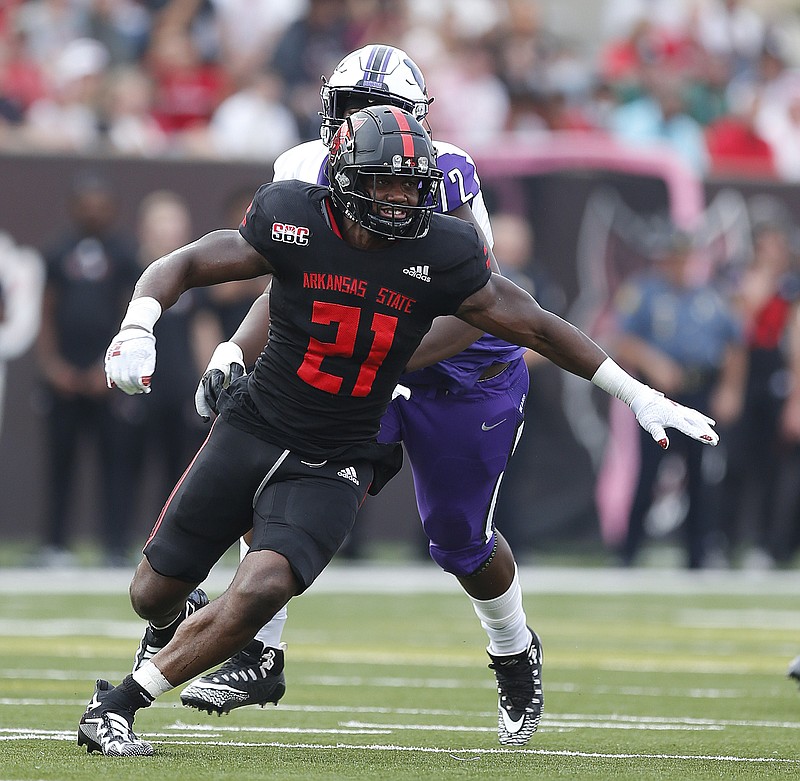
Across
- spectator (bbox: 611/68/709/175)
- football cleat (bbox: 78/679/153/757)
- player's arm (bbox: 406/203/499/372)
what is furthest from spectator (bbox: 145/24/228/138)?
football cleat (bbox: 78/679/153/757)

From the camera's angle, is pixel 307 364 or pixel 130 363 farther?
pixel 307 364

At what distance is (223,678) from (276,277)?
4.56 ft

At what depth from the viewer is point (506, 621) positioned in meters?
5.88

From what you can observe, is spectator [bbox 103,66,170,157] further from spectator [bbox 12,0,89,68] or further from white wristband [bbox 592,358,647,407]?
white wristband [bbox 592,358,647,407]

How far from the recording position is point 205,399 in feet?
17.6

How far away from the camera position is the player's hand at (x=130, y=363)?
15.4 feet

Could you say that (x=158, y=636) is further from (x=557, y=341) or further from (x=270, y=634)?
(x=557, y=341)

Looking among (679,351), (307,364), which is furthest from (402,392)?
(679,351)

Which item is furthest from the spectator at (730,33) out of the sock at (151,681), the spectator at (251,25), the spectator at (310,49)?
the sock at (151,681)

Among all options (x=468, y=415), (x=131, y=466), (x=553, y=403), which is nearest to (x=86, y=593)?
(x=131, y=466)

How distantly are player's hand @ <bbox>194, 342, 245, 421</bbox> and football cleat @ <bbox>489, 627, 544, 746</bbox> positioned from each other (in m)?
1.33

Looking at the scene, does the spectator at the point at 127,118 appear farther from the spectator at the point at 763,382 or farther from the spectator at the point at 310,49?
the spectator at the point at 763,382

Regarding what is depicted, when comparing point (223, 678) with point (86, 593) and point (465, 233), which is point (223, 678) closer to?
point (465, 233)

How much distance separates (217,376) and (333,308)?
2.03 feet
